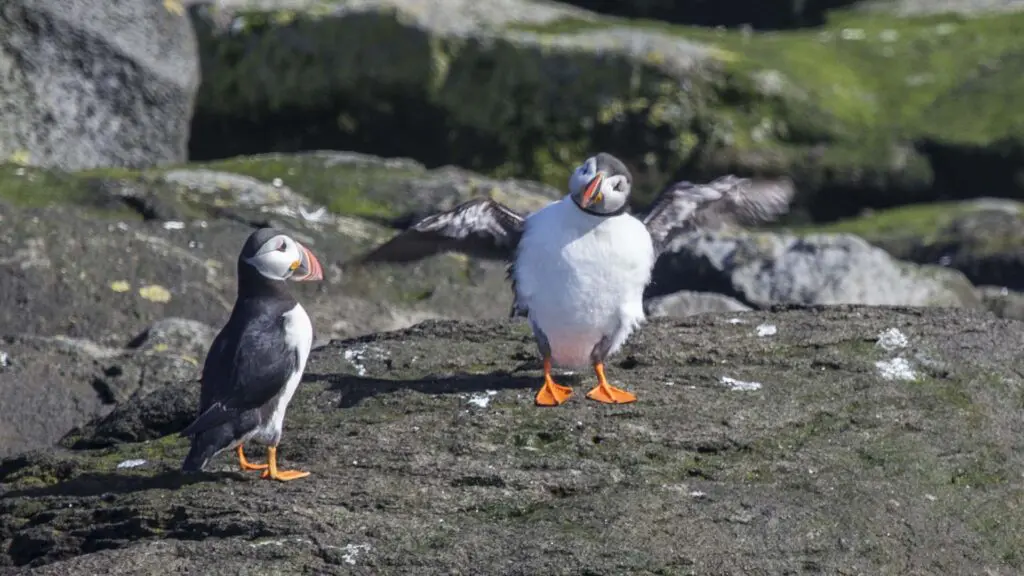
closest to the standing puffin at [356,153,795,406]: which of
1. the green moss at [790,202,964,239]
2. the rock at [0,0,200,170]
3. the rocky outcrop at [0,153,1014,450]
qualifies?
the rocky outcrop at [0,153,1014,450]

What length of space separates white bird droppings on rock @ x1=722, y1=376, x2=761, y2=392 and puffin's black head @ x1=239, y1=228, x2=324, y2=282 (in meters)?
2.13

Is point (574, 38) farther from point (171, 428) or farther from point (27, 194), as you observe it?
point (171, 428)

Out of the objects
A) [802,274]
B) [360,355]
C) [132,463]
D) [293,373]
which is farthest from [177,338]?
[802,274]

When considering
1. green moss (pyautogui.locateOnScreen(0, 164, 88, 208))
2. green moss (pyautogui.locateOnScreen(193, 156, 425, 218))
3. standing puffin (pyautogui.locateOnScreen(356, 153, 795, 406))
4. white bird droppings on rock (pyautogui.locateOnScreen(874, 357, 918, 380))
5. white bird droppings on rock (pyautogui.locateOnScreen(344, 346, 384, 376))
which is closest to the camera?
standing puffin (pyautogui.locateOnScreen(356, 153, 795, 406))

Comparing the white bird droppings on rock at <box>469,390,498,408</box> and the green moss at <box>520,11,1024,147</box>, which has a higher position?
the white bird droppings on rock at <box>469,390,498,408</box>

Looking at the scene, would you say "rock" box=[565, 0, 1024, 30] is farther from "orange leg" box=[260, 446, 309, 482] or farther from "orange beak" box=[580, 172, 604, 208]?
"orange leg" box=[260, 446, 309, 482]

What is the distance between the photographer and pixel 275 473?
7859 millimetres

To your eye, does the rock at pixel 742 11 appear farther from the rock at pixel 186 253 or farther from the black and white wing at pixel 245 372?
the black and white wing at pixel 245 372

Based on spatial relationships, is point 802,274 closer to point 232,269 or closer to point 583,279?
point 232,269

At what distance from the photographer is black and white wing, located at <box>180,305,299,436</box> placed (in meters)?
7.82

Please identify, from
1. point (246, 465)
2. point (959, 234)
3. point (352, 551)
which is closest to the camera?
point (352, 551)

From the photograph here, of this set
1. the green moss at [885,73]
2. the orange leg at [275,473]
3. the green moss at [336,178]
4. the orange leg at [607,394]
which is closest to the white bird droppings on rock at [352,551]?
the orange leg at [275,473]

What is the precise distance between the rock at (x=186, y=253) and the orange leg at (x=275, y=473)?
9.91 ft

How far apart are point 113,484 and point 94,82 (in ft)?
27.3
